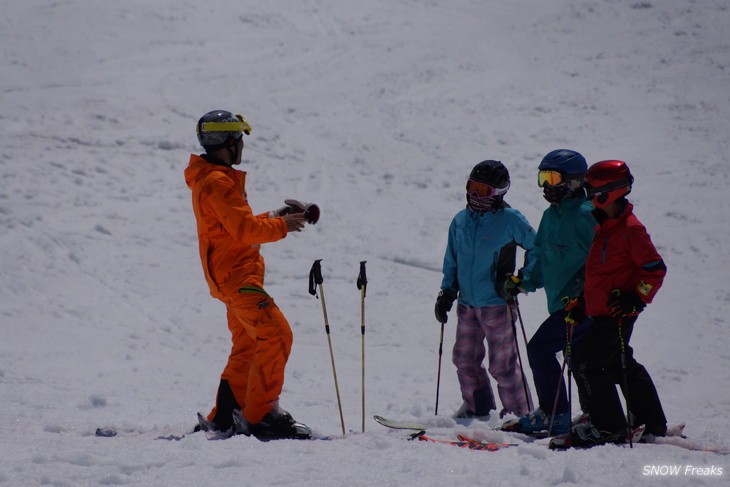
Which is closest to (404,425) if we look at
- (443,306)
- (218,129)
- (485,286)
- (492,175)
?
(443,306)

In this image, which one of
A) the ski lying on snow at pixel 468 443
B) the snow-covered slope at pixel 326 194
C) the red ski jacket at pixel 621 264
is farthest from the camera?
the snow-covered slope at pixel 326 194

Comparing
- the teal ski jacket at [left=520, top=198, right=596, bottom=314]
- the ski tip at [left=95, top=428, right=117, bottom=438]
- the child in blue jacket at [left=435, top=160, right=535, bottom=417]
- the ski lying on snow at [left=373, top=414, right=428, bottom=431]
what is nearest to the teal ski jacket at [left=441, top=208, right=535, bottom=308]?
the child in blue jacket at [left=435, top=160, right=535, bottom=417]

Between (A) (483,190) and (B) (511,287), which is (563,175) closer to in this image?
(A) (483,190)

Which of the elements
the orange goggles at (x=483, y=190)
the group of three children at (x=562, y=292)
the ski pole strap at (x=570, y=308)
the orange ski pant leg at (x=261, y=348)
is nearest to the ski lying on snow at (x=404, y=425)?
the group of three children at (x=562, y=292)

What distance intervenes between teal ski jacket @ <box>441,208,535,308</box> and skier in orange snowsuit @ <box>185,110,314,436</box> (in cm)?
153

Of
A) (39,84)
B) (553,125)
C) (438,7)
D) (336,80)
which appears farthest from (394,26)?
(39,84)

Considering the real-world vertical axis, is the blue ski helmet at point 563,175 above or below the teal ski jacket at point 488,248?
above

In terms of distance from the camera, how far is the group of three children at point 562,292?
185 inches

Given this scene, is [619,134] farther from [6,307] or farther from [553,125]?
[6,307]

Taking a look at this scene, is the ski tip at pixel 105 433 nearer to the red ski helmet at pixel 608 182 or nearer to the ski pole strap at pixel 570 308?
the ski pole strap at pixel 570 308

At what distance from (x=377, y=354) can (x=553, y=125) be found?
9364 mm

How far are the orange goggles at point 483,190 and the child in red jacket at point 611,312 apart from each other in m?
1.23

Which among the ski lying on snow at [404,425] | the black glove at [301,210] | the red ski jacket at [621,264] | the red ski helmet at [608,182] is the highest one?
the red ski helmet at [608,182]

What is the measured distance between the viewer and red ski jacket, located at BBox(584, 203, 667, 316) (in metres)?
4.49
